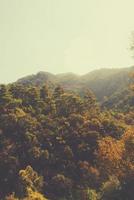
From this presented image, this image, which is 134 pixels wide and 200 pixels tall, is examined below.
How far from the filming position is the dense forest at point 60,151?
168ft

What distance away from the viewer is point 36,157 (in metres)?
62.3

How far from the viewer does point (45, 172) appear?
201ft

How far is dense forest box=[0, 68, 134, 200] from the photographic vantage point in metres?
51.1

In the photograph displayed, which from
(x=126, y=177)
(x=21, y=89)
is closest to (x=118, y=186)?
(x=126, y=177)

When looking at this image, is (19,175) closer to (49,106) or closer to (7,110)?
(7,110)

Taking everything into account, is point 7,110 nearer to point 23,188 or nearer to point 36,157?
point 36,157

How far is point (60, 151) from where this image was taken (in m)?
65.2

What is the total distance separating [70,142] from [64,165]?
577 cm

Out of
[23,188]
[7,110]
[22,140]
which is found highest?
[7,110]

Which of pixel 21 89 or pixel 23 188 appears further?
pixel 21 89

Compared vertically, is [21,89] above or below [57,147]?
above

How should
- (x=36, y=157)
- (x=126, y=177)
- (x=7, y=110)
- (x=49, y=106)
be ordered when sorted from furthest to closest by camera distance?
1. (x=49, y=106)
2. (x=7, y=110)
3. (x=36, y=157)
4. (x=126, y=177)

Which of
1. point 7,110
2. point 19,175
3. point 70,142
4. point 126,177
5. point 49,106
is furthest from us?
point 49,106

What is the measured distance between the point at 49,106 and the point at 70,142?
14.5 metres
